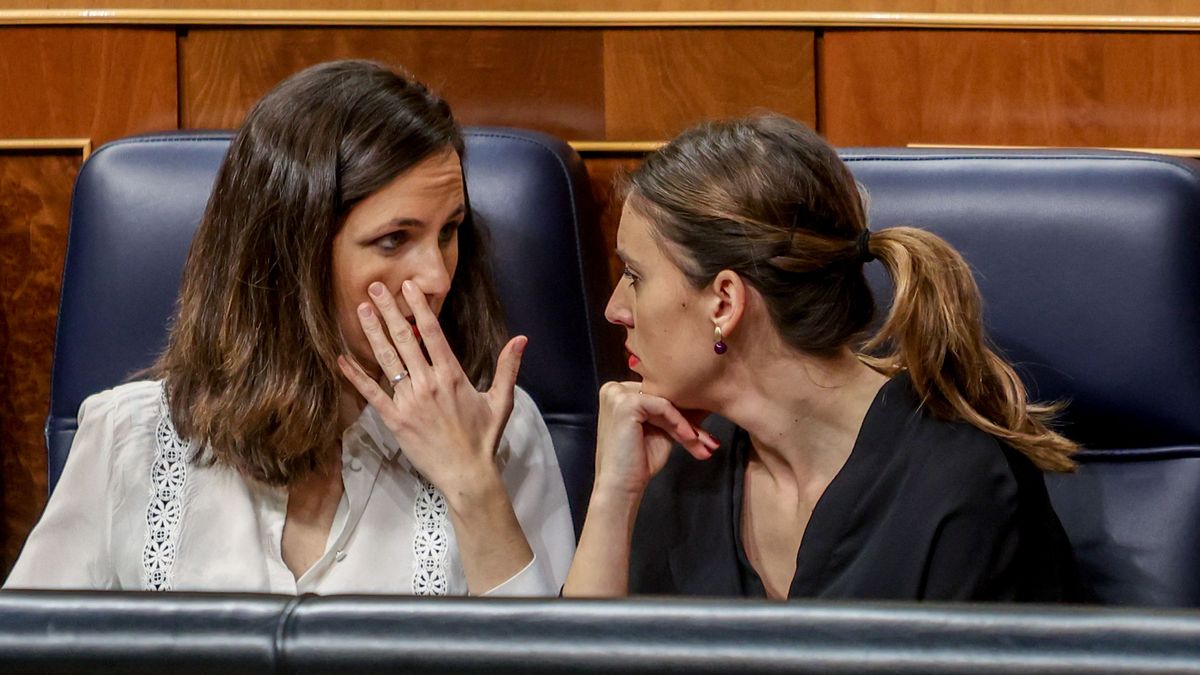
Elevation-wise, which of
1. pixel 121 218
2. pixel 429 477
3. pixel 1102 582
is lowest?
pixel 1102 582

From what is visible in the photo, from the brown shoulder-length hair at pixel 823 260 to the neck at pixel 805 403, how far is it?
24 mm

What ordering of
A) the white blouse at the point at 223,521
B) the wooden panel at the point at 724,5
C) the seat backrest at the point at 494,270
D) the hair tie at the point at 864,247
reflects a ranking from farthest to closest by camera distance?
the wooden panel at the point at 724,5 < the seat backrest at the point at 494,270 < the white blouse at the point at 223,521 < the hair tie at the point at 864,247

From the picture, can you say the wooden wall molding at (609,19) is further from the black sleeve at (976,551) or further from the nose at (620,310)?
the black sleeve at (976,551)

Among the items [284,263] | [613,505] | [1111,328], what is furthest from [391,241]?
[1111,328]

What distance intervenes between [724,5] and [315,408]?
Answer: 0.92m

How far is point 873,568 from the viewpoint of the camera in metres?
1.24

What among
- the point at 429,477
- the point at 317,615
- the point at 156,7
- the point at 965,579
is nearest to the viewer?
the point at 317,615

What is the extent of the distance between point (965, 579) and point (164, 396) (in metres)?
0.86

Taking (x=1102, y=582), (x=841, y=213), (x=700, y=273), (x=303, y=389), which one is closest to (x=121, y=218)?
(x=303, y=389)

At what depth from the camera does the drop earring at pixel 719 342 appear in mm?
1320

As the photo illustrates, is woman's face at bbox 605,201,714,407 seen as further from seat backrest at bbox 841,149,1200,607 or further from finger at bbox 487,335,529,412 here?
seat backrest at bbox 841,149,1200,607

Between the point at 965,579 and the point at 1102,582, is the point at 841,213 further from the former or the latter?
the point at 1102,582

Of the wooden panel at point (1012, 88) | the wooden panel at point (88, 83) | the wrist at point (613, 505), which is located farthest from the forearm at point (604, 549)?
the wooden panel at point (88, 83)

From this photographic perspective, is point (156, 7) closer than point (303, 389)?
No
